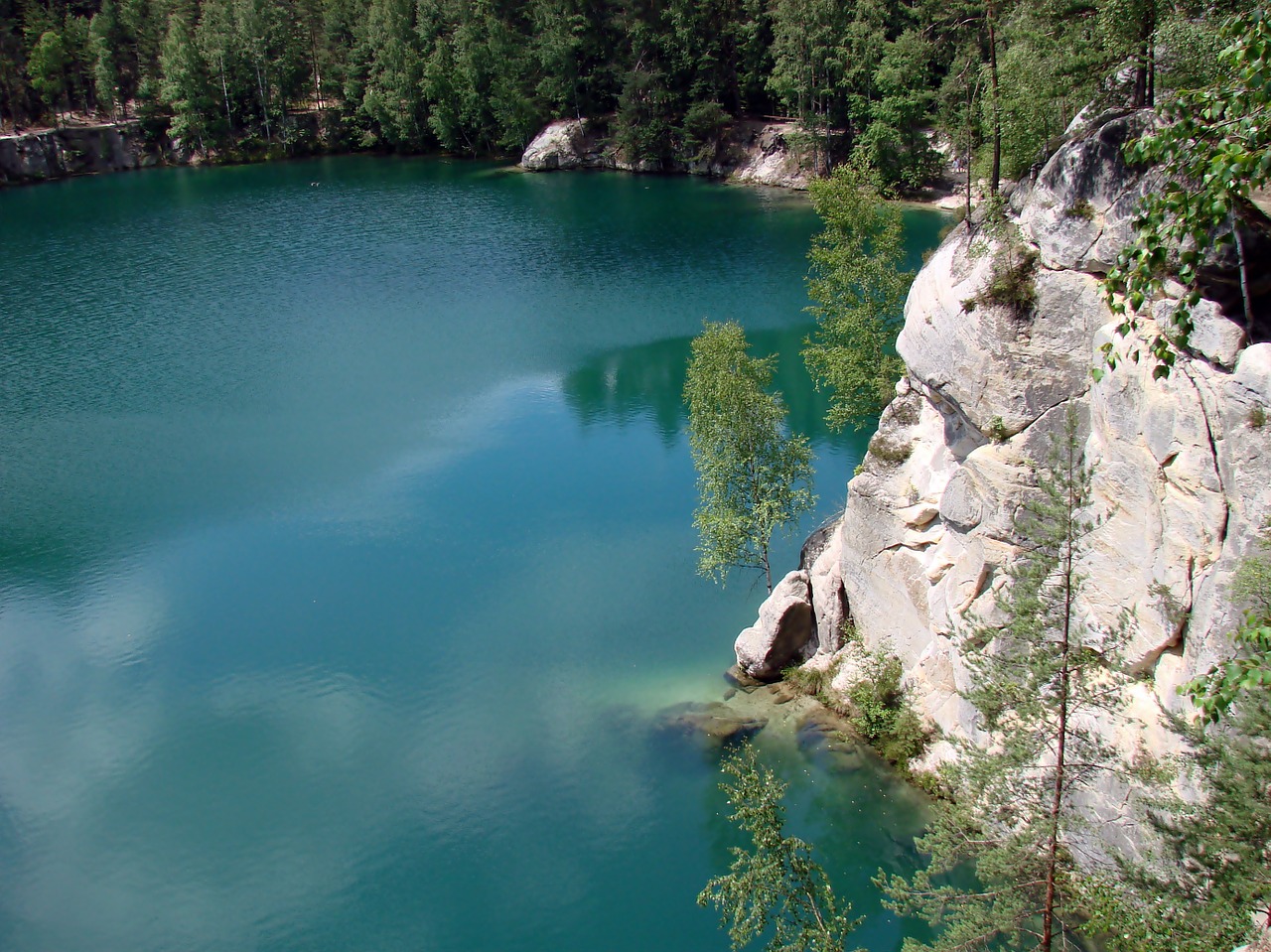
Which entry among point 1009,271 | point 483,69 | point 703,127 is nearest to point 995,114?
point 1009,271

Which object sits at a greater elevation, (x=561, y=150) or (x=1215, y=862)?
(x=561, y=150)

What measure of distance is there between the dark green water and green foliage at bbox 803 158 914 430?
3890 millimetres

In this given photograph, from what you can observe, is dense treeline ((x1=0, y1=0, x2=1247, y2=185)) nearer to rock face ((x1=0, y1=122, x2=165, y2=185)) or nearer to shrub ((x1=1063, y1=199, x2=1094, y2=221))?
rock face ((x1=0, y1=122, x2=165, y2=185))

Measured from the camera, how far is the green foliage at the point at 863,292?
37.2 meters

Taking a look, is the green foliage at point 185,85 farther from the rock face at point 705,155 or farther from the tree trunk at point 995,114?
the tree trunk at point 995,114

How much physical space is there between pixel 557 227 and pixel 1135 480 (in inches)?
2480

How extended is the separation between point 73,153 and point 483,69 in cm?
4155

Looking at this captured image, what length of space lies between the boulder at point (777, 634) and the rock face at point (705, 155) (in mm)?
62356

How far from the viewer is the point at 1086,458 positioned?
19.5 meters

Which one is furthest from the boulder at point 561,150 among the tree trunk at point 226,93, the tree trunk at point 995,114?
the tree trunk at point 995,114

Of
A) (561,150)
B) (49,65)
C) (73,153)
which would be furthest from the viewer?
(49,65)

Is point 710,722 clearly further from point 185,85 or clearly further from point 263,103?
point 263,103

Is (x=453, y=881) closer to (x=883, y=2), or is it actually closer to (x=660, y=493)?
(x=660, y=493)

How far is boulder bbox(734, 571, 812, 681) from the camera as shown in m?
29.1
